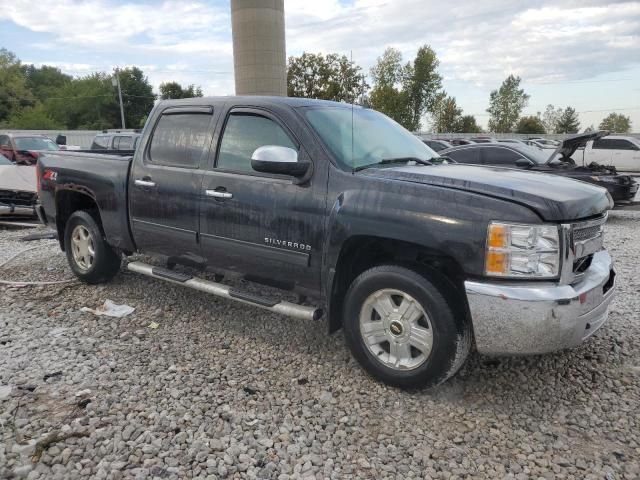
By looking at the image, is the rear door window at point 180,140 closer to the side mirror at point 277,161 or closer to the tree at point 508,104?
the side mirror at point 277,161

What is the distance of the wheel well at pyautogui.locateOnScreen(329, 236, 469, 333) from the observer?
316 cm

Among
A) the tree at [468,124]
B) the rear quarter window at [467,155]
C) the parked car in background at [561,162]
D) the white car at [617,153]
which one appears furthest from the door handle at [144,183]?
the tree at [468,124]

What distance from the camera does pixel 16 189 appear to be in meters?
9.09

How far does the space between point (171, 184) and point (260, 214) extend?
1045 mm

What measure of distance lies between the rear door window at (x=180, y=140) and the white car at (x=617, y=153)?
1941 centimetres

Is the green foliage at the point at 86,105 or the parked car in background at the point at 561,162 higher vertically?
the green foliage at the point at 86,105

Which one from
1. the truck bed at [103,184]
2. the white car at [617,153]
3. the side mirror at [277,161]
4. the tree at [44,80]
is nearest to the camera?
the side mirror at [277,161]

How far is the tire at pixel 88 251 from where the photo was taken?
528 cm

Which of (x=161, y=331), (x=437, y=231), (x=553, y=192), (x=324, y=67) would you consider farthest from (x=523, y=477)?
(x=324, y=67)

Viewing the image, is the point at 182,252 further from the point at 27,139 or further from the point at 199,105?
the point at 27,139

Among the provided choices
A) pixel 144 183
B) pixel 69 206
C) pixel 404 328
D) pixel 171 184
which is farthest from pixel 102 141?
pixel 404 328

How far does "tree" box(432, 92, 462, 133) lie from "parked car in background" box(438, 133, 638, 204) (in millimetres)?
48502

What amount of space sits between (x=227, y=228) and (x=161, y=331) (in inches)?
44.6

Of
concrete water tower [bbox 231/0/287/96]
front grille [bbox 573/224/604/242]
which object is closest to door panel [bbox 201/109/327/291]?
front grille [bbox 573/224/604/242]
